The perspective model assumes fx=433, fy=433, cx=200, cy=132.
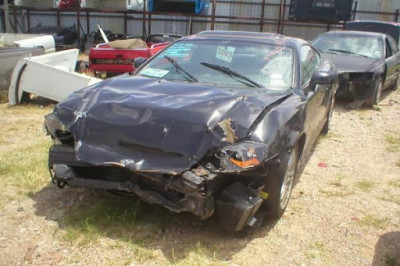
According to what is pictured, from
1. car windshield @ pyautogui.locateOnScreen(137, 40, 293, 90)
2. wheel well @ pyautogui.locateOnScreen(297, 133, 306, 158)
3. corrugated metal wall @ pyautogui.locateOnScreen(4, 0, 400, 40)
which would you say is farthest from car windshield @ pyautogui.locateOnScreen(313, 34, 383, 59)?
corrugated metal wall @ pyautogui.locateOnScreen(4, 0, 400, 40)

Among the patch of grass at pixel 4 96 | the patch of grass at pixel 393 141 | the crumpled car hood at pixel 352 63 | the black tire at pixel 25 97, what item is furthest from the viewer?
the crumpled car hood at pixel 352 63

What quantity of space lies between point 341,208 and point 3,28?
59.9ft

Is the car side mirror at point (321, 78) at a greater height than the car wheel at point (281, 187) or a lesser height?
greater

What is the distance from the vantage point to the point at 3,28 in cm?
1864

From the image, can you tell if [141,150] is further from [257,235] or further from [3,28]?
[3,28]

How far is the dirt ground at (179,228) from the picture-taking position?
124 inches

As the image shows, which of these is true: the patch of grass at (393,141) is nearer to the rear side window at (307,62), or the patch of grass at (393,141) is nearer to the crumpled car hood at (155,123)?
the rear side window at (307,62)

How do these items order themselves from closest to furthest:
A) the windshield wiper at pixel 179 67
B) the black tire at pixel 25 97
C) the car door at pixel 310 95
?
1. the windshield wiper at pixel 179 67
2. the car door at pixel 310 95
3. the black tire at pixel 25 97

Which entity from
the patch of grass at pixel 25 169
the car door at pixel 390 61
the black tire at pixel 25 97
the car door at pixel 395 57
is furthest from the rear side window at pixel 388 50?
the patch of grass at pixel 25 169

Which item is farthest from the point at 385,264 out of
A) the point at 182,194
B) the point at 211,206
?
the point at 182,194

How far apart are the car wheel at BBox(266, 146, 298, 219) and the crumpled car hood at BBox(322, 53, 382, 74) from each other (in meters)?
4.77

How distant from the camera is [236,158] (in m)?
3.01

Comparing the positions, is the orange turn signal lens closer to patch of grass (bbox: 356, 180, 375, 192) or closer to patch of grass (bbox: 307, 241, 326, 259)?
patch of grass (bbox: 307, 241, 326, 259)

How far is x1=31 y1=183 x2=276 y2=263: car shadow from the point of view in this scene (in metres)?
3.25
